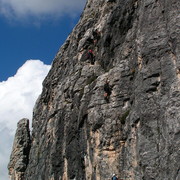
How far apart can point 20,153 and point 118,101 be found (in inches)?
1551

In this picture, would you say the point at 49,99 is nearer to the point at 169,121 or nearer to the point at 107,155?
the point at 107,155

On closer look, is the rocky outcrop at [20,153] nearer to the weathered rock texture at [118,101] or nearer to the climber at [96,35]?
the weathered rock texture at [118,101]

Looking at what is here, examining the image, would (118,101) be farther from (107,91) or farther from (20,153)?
(20,153)

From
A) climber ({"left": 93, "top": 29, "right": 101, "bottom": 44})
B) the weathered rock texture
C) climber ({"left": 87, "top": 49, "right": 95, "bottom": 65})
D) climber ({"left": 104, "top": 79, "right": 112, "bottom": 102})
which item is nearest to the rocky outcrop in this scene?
the weathered rock texture

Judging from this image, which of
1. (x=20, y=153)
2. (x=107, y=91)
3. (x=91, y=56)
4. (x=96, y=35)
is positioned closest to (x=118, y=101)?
(x=107, y=91)

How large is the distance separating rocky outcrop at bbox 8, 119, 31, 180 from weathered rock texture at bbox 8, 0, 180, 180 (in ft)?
29.2

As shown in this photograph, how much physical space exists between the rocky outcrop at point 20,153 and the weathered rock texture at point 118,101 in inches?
351

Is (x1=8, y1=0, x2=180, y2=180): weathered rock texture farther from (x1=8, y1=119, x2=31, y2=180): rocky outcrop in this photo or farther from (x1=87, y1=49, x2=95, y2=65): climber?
(x1=8, y1=119, x2=31, y2=180): rocky outcrop

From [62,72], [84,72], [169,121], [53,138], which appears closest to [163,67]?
[169,121]

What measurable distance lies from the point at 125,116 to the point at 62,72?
2509 cm

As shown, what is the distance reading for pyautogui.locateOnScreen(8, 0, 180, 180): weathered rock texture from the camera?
31.3 m

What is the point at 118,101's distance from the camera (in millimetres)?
40531

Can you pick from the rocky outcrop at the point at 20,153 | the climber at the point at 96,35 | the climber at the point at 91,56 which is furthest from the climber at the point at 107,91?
the rocky outcrop at the point at 20,153

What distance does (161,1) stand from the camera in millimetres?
35812
